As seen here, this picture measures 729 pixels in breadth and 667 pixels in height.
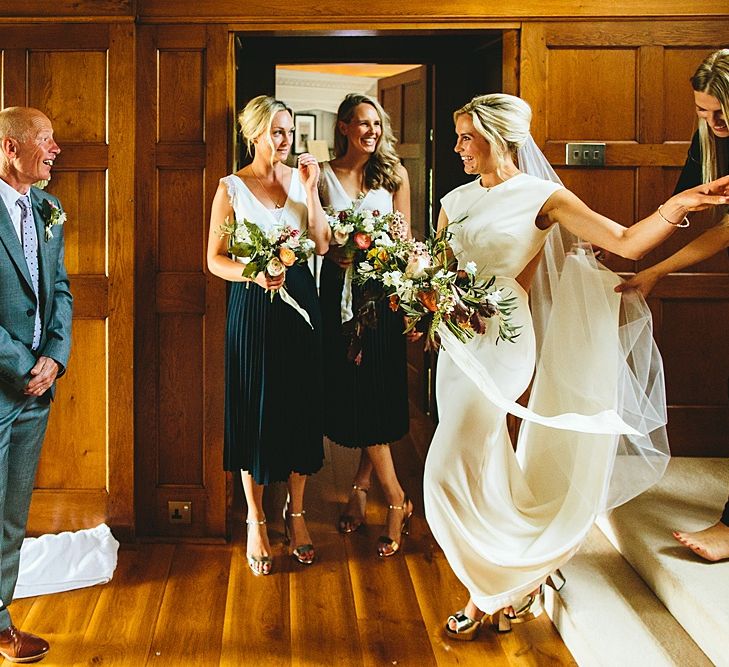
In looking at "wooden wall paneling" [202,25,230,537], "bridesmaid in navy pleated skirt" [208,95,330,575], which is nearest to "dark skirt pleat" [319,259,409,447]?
"bridesmaid in navy pleated skirt" [208,95,330,575]

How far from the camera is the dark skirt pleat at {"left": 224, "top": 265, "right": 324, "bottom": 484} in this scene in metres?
3.69

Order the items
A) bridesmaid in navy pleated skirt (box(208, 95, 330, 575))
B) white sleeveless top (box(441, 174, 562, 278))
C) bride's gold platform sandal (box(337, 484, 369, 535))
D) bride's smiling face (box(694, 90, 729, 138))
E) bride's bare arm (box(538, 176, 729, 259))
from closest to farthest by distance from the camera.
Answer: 1. bride's bare arm (box(538, 176, 729, 259))
2. bride's smiling face (box(694, 90, 729, 138))
3. white sleeveless top (box(441, 174, 562, 278))
4. bridesmaid in navy pleated skirt (box(208, 95, 330, 575))
5. bride's gold platform sandal (box(337, 484, 369, 535))

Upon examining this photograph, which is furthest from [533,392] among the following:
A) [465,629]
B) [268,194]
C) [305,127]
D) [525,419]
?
[305,127]

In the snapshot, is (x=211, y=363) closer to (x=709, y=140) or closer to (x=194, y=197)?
(x=194, y=197)

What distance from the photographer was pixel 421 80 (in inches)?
222

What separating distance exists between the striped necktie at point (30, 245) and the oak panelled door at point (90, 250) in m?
0.91

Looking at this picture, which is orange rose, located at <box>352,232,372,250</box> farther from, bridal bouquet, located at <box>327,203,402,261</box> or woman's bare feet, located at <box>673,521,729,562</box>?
woman's bare feet, located at <box>673,521,729,562</box>

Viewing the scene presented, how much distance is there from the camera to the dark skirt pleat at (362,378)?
3979 millimetres

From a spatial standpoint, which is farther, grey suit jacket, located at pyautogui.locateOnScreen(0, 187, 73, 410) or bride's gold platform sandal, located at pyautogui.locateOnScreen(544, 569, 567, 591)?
bride's gold platform sandal, located at pyautogui.locateOnScreen(544, 569, 567, 591)

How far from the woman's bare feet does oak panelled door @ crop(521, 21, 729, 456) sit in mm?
1175

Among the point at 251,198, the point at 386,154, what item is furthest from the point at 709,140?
the point at 251,198

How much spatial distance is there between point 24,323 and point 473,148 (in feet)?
5.44

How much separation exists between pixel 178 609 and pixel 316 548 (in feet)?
2.61

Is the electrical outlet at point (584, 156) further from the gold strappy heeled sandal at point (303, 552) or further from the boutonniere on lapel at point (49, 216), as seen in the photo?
the boutonniere on lapel at point (49, 216)
